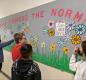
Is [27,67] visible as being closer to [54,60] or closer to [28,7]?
[54,60]

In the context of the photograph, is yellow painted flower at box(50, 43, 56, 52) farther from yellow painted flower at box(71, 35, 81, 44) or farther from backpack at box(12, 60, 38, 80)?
backpack at box(12, 60, 38, 80)

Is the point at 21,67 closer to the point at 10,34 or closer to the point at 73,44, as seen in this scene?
the point at 73,44

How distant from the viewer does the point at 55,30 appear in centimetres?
312

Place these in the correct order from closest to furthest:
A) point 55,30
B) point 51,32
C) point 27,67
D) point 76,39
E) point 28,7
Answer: point 27,67 → point 76,39 → point 55,30 → point 51,32 → point 28,7

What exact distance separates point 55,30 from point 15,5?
2.23m

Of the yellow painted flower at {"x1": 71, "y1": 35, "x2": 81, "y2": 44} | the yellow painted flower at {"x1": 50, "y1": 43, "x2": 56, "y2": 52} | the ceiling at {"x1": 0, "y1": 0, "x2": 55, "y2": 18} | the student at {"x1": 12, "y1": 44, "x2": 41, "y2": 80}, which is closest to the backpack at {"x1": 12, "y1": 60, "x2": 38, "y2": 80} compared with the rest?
the student at {"x1": 12, "y1": 44, "x2": 41, "y2": 80}

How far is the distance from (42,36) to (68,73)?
2.91 feet

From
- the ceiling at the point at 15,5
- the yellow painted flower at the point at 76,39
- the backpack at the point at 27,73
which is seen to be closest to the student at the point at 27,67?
the backpack at the point at 27,73

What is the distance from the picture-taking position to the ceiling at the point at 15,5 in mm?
3991

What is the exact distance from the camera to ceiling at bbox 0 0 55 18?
13.1 ft

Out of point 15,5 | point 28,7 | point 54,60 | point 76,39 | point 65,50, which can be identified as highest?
point 15,5

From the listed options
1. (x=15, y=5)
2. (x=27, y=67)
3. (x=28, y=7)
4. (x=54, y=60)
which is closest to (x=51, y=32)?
(x=54, y=60)

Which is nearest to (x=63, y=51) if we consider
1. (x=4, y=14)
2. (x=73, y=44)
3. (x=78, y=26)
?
(x=73, y=44)

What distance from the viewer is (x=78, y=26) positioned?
8.60 ft
